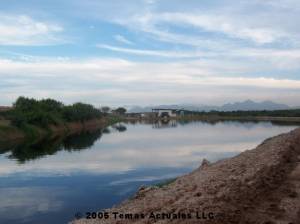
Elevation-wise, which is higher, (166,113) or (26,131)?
(166,113)

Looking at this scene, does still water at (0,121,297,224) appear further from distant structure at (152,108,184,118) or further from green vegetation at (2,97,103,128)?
distant structure at (152,108,184,118)

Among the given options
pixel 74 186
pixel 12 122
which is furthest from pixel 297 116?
pixel 74 186

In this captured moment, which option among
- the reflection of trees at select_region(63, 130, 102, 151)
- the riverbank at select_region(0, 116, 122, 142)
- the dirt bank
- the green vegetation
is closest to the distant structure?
the green vegetation

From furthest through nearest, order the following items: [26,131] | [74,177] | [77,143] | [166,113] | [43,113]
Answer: [166,113]
[43,113]
[26,131]
[77,143]
[74,177]

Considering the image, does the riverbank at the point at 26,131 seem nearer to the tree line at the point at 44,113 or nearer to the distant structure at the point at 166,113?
the tree line at the point at 44,113

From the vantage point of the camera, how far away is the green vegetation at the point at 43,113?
2423 inches

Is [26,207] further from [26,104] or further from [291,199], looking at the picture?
[26,104]

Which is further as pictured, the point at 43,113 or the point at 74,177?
the point at 43,113

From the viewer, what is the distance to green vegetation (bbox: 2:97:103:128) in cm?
6155

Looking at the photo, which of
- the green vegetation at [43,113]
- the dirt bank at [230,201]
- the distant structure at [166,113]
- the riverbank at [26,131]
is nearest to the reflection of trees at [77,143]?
the riverbank at [26,131]

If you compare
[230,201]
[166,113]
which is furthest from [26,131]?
[166,113]

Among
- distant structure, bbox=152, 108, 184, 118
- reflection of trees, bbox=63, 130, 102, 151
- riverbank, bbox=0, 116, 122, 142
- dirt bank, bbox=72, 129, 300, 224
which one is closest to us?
dirt bank, bbox=72, 129, 300, 224

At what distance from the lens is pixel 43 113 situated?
224 ft

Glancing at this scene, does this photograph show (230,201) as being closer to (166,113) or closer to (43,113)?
(43,113)
